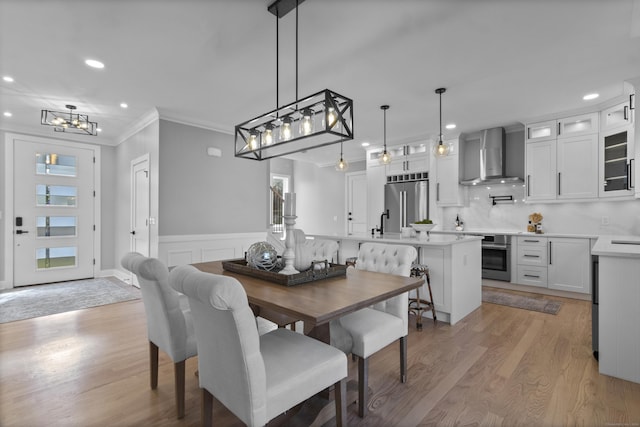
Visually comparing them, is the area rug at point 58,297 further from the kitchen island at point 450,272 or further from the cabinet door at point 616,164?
the cabinet door at point 616,164

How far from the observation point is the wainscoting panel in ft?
14.3

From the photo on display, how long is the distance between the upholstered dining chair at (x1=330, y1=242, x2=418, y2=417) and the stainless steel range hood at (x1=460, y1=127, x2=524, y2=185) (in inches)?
141

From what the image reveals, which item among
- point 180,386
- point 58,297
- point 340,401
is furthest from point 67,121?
point 340,401

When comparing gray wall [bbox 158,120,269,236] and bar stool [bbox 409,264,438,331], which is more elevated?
gray wall [bbox 158,120,269,236]

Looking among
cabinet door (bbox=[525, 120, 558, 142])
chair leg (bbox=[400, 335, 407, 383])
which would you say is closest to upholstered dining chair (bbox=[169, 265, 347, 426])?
chair leg (bbox=[400, 335, 407, 383])

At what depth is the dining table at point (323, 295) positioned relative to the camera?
1.35m

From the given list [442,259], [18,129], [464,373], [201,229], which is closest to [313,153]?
[201,229]

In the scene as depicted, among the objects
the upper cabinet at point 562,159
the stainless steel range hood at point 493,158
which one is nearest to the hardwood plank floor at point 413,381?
the upper cabinet at point 562,159

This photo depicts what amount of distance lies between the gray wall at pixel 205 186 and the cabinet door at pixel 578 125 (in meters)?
4.62

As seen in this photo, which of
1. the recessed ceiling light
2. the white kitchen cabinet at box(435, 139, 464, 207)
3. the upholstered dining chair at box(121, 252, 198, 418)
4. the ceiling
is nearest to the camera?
the upholstered dining chair at box(121, 252, 198, 418)

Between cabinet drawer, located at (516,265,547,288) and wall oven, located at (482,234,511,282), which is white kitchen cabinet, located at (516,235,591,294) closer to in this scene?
cabinet drawer, located at (516,265,547,288)

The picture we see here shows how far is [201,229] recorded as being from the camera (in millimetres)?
4715

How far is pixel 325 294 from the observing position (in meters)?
1.61

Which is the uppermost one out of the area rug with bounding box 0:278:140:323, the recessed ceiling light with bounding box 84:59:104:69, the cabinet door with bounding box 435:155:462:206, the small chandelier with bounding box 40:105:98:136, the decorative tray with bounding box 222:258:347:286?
the recessed ceiling light with bounding box 84:59:104:69
